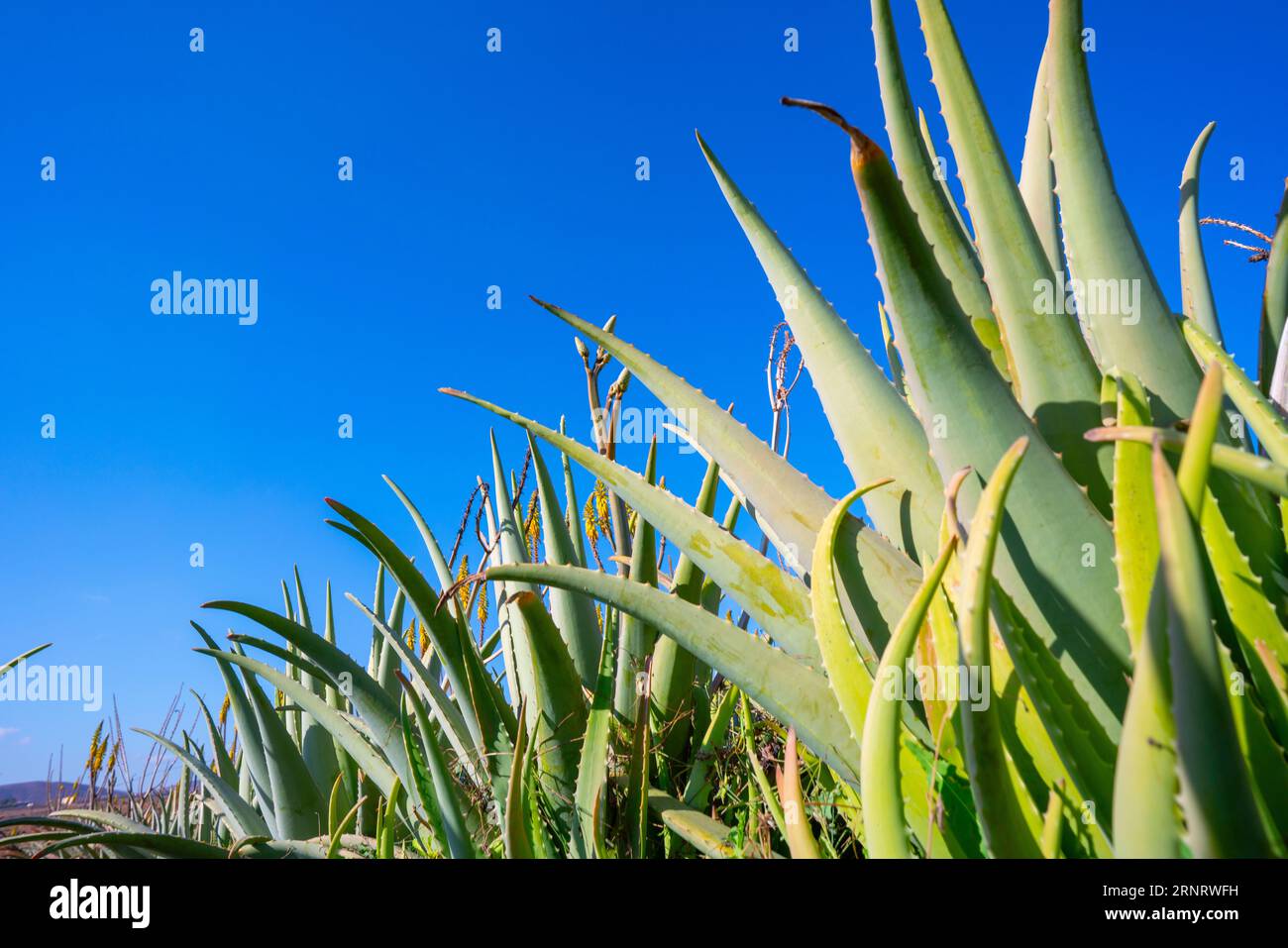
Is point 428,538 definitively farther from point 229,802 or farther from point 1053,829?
point 1053,829

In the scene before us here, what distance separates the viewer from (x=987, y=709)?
0.52 metres

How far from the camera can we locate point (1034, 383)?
81cm

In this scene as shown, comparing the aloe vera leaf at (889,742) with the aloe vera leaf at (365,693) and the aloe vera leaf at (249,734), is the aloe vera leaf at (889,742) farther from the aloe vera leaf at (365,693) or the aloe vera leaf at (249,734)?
the aloe vera leaf at (249,734)

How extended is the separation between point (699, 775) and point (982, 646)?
1.05 metres

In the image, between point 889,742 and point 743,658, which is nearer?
point 889,742

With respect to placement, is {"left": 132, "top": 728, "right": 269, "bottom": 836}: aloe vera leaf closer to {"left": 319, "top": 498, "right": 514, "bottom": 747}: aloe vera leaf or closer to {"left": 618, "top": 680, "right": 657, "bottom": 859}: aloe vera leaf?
{"left": 319, "top": 498, "right": 514, "bottom": 747}: aloe vera leaf

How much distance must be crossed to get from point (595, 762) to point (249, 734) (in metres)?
1.30

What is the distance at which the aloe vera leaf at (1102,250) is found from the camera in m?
0.83

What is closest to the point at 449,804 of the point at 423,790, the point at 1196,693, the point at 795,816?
the point at 423,790

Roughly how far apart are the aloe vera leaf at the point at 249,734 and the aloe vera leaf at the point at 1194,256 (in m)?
2.02

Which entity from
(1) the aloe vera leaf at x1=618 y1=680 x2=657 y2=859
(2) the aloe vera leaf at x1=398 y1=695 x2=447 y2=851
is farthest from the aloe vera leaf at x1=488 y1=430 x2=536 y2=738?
(1) the aloe vera leaf at x1=618 y1=680 x2=657 y2=859

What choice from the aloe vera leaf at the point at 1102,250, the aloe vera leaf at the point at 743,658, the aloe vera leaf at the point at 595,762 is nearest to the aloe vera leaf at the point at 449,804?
the aloe vera leaf at the point at 595,762
